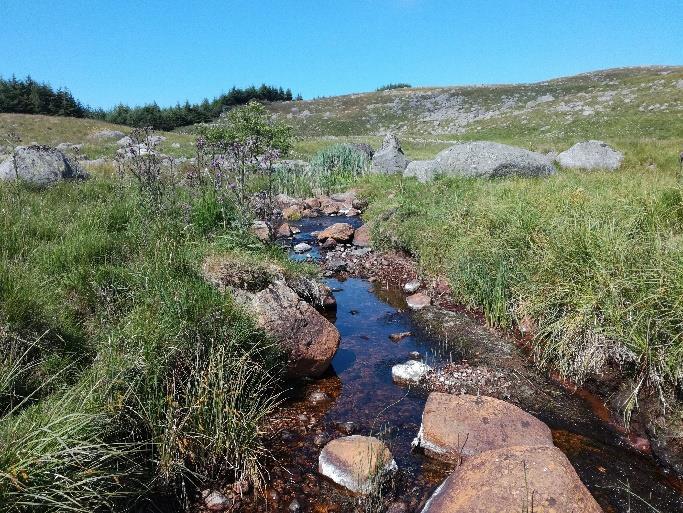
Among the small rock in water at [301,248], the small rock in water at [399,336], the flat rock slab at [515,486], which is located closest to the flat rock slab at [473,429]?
the flat rock slab at [515,486]

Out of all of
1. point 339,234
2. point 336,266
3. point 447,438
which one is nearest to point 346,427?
point 447,438

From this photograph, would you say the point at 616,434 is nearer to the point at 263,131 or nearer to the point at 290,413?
the point at 290,413

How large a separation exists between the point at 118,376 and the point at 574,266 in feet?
15.8

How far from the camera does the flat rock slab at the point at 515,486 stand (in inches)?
117

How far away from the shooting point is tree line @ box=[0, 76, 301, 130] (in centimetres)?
5250

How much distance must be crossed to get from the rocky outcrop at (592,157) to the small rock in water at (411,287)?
11.5m

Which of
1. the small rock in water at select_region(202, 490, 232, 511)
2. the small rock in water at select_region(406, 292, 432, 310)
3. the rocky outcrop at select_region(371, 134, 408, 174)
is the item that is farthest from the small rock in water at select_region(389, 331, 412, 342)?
the rocky outcrop at select_region(371, 134, 408, 174)

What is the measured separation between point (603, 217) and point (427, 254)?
10.1ft

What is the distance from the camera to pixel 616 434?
447cm

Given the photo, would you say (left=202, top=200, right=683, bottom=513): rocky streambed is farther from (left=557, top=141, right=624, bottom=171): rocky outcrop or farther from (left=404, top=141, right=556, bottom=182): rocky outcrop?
(left=557, top=141, right=624, bottom=171): rocky outcrop

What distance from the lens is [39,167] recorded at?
10453mm

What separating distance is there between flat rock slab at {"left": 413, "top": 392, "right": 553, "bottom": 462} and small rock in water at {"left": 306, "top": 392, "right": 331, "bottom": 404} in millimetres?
1176

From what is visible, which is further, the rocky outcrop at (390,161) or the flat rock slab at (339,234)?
the rocky outcrop at (390,161)

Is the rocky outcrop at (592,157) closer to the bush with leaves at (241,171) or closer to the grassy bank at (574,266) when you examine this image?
the grassy bank at (574,266)
